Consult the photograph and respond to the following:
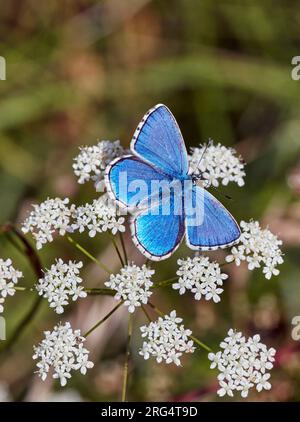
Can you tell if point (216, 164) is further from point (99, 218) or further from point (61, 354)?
point (61, 354)

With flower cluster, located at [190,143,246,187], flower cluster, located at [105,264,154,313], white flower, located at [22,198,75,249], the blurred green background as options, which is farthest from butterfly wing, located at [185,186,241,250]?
the blurred green background

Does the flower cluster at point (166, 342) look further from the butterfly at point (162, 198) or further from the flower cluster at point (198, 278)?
the butterfly at point (162, 198)

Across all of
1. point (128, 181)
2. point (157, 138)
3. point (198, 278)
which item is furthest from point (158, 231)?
point (157, 138)

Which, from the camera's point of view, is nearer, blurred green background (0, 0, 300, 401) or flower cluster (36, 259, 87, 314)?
flower cluster (36, 259, 87, 314)

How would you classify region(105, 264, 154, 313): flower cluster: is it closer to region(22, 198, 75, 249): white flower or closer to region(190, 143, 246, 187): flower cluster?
region(22, 198, 75, 249): white flower

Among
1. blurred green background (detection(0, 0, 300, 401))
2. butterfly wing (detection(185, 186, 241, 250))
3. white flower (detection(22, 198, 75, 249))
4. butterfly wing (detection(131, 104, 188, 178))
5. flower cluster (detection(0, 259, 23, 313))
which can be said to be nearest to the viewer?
butterfly wing (detection(185, 186, 241, 250))

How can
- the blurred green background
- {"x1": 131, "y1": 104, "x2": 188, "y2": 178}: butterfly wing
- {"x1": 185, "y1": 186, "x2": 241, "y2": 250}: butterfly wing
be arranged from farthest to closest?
the blurred green background
{"x1": 131, "y1": 104, "x2": 188, "y2": 178}: butterfly wing
{"x1": 185, "y1": 186, "x2": 241, "y2": 250}: butterfly wing
